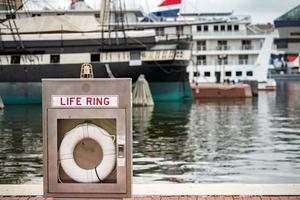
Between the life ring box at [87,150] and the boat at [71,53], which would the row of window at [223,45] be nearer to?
the boat at [71,53]

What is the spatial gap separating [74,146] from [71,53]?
39584mm

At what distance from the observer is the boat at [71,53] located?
44406mm

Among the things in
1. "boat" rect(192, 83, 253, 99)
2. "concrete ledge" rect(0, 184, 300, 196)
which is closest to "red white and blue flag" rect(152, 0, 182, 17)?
"boat" rect(192, 83, 253, 99)

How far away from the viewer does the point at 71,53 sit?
44.7m

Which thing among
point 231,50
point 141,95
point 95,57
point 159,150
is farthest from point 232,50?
point 159,150

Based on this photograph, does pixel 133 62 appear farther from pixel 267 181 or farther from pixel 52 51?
pixel 267 181

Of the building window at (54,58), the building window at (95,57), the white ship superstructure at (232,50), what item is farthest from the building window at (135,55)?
the white ship superstructure at (232,50)

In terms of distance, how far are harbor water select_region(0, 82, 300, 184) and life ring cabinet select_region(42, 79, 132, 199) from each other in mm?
5828

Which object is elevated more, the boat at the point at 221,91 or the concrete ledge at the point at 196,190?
the boat at the point at 221,91

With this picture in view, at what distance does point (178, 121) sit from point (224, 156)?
41.0 ft

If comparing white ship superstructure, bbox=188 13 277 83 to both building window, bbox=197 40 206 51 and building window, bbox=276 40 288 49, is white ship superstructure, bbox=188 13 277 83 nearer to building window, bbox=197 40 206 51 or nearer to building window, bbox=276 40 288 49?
building window, bbox=197 40 206 51

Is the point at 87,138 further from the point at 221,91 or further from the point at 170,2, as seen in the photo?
the point at 170,2

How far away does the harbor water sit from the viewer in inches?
483

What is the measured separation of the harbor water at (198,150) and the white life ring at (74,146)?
585 centimetres
